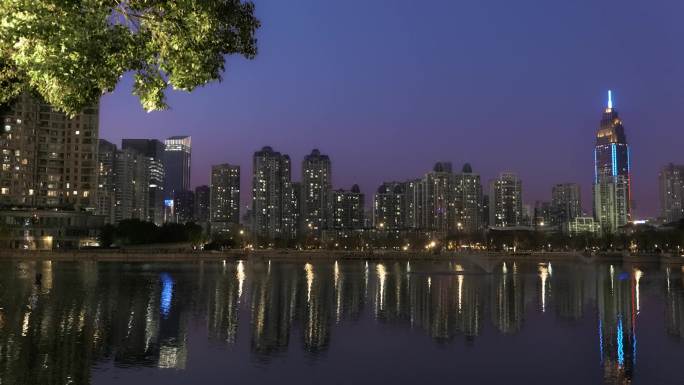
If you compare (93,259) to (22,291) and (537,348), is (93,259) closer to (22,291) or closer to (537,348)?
(22,291)

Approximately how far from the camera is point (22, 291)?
48062mm

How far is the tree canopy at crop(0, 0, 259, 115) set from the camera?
35.4ft

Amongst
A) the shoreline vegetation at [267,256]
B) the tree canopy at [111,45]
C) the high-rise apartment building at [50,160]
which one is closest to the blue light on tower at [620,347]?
the tree canopy at [111,45]

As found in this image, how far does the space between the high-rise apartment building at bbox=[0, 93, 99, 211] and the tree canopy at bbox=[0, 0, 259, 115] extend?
551 feet

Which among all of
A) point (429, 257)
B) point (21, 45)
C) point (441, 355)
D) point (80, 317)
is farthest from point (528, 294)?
point (429, 257)

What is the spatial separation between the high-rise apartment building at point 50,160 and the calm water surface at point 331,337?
423 feet

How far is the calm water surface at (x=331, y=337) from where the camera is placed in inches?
874

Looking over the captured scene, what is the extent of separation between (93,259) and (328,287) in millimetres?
77679

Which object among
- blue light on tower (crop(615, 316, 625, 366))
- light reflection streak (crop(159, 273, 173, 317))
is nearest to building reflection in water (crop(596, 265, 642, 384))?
blue light on tower (crop(615, 316, 625, 366))

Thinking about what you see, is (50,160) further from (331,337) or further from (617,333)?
(617,333)

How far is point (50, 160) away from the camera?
173 meters

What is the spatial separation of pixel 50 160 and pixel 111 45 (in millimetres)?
178353

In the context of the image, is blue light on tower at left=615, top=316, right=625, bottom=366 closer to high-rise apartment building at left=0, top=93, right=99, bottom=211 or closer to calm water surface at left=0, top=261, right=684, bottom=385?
calm water surface at left=0, top=261, right=684, bottom=385

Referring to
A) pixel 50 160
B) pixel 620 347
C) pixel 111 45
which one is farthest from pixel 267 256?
pixel 111 45
